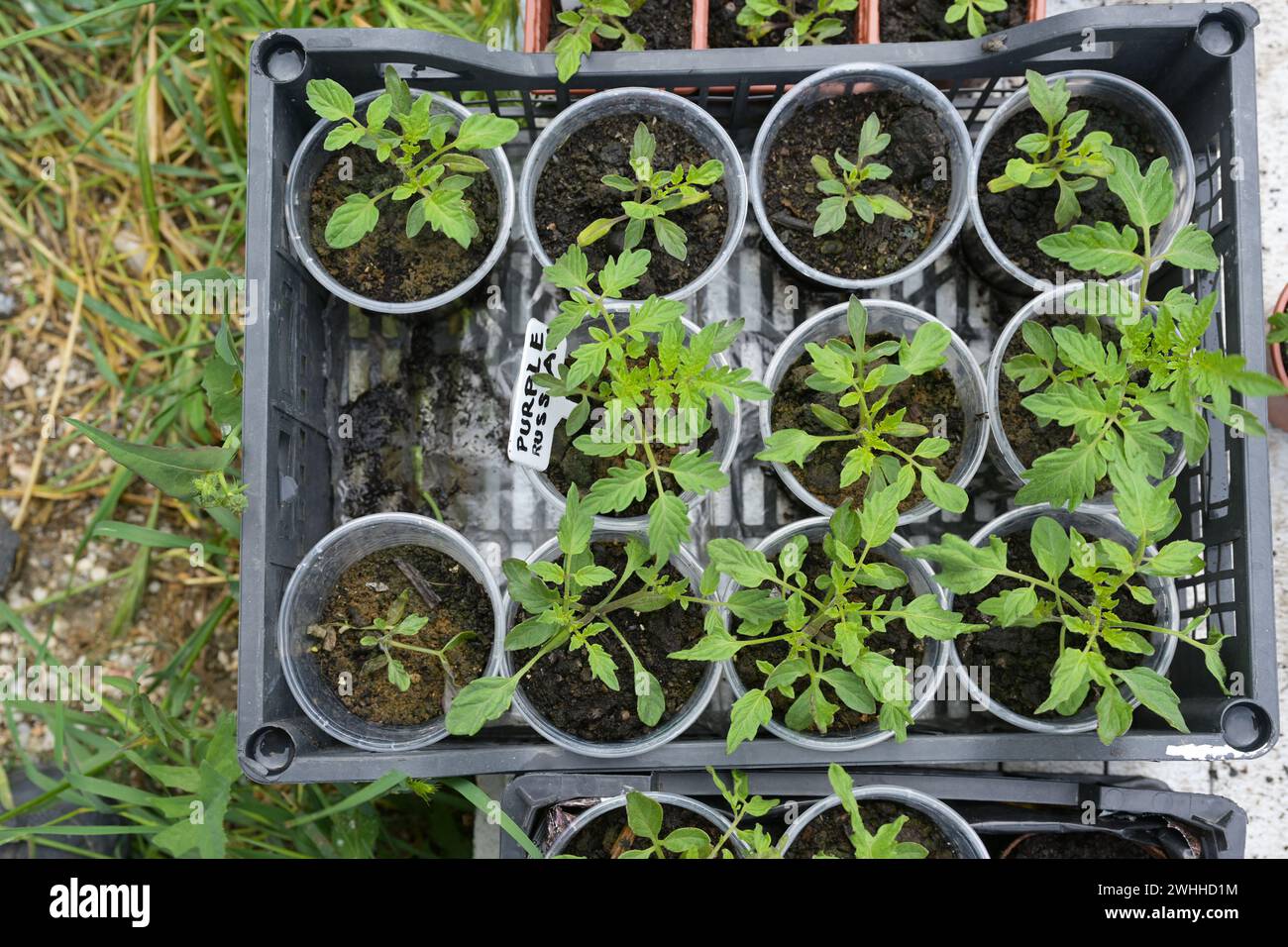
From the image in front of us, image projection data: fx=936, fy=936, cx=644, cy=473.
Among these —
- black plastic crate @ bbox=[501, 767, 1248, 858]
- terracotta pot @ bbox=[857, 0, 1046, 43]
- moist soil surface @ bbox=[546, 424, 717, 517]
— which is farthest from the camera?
terracotta pot @ bbox=[857, 0, 1046, 43]

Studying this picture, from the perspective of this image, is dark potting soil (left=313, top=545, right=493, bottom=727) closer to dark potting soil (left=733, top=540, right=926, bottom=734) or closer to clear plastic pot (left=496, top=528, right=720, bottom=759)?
clear plastic pot (left=496, top=528, right=720, bottom=759)

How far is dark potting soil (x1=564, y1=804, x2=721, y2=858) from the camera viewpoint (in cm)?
155

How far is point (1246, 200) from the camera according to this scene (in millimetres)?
1479

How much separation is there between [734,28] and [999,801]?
4.96 ft

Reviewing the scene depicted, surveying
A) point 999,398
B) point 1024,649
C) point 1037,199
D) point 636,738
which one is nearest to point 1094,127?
point 1037,199

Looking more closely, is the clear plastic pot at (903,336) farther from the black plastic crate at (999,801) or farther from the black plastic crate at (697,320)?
the black plastic crate at (999,801)

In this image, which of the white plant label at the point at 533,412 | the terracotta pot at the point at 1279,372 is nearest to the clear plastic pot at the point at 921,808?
the white plant label at the point at 533,412

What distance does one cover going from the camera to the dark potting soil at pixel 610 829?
1.55 metres

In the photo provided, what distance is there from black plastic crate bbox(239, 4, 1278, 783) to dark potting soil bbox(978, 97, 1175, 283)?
0.26 feet

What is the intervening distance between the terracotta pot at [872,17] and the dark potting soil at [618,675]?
1062mm

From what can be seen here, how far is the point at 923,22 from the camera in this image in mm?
1844

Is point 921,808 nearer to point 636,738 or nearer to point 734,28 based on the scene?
point 636,738

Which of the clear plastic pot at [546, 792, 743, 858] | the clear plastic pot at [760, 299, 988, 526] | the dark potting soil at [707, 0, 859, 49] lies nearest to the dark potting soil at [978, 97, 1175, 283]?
the clear plastic pot at [760, 299, 988, 526]
